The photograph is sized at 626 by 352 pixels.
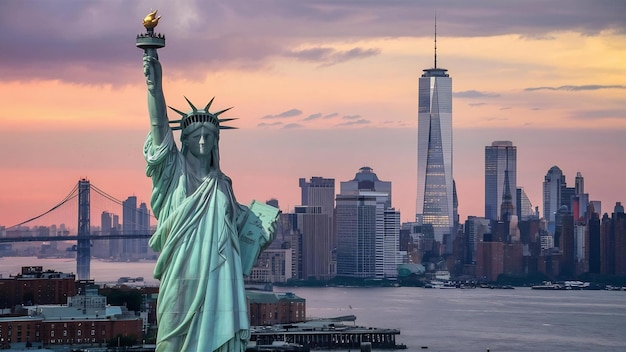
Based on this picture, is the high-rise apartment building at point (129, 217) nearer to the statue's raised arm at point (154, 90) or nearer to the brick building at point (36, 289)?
the brick building at point (36, 289)

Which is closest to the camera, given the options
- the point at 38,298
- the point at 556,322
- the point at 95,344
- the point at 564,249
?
the point at 95,344

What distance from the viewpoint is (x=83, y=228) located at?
6738 centimetres

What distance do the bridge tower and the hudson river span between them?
112 inches

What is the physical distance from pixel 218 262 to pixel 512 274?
94.9 metres

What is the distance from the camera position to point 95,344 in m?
37.2

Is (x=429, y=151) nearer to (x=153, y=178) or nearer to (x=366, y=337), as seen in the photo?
(x=366, y=337)

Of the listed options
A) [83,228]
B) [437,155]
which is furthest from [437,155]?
[83,228]

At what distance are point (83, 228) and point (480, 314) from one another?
15893mm

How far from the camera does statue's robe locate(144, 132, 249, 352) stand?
11.4m

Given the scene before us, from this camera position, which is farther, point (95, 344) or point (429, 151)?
point (429, 151)

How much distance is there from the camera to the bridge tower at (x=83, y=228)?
214 ft

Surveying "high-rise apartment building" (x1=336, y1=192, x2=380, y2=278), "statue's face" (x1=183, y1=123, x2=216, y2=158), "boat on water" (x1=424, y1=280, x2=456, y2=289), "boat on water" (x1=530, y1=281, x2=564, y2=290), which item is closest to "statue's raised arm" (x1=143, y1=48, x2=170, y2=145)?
"statue's face" (x1=183, y1=123, x2=216, y2=158)

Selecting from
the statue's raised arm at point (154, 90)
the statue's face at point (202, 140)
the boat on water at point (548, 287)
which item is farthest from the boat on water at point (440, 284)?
the statue's raised arm at point (154, 90)

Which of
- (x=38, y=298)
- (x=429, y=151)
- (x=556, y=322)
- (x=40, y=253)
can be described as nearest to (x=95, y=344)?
(x=38, y=298)
